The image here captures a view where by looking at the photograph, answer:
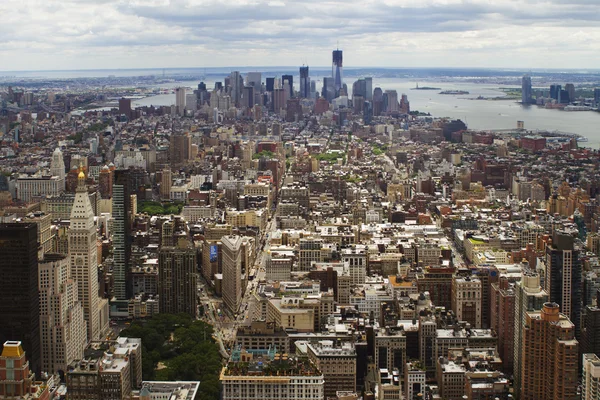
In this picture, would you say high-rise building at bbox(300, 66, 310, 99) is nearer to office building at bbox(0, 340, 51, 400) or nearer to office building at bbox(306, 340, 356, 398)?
office building at bbox(306, 340, 356, 398)

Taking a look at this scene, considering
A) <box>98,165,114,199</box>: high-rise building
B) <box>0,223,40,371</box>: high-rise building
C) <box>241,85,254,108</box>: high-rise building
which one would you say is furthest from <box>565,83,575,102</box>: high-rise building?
<box>0,223,40,371</box>: high-rise building

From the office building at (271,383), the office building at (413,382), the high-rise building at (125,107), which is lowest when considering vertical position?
the office building at (413,382)

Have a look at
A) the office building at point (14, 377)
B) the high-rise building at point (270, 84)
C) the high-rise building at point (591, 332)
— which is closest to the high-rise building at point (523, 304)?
the high-rise building at point (591, 332)

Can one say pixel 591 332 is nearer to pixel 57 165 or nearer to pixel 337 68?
pixel 57 165

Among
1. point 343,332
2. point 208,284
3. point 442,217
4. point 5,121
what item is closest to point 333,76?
point 5,121

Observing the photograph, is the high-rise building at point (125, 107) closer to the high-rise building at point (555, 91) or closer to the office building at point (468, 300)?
the high-rise building at point (555, 91)
